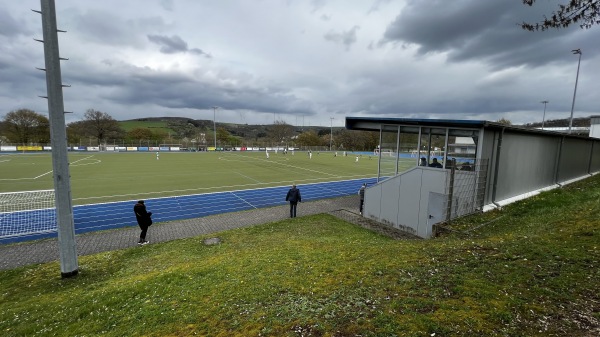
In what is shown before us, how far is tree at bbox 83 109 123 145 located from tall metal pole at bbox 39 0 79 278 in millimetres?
108875

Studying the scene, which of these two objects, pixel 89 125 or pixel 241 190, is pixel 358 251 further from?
pixel 89 125

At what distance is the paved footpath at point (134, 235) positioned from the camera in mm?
9750

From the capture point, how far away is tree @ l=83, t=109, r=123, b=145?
316ft

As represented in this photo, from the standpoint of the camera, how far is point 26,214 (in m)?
15.4

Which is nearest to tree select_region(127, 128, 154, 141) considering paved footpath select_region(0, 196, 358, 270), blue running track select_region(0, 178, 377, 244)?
blue running track select_region(0, 178, 377, 244)

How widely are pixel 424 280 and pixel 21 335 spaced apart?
22.0 ft

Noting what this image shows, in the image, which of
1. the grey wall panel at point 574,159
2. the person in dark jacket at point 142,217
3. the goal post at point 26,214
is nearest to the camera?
the person in dark jacket at point 142,217

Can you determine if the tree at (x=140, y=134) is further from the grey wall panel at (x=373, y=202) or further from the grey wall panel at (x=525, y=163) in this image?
the grey wall panel at (x=525, y=163)

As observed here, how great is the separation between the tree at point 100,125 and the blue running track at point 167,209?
323 feet

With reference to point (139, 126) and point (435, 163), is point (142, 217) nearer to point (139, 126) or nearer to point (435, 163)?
point (435, 163)

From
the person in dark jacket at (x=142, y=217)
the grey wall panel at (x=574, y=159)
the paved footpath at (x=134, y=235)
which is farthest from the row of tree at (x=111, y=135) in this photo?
the person in dark jacket at (x=142, y=217)

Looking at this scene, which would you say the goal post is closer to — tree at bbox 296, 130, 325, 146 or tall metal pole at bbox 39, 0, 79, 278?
tall metal pole at bbox 39, 0, 79, 278

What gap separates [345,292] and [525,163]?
13845mm

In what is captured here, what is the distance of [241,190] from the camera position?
2283cm
